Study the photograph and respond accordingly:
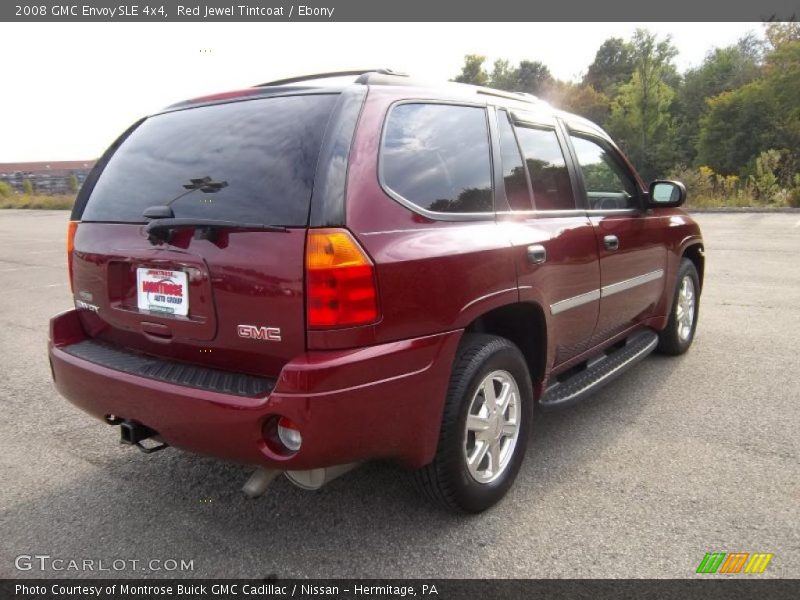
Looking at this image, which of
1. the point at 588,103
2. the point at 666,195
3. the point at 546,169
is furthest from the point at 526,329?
the point at 588,103

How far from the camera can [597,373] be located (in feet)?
11.3

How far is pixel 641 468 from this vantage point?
2.96 metres

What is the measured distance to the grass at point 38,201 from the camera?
38.2 meters

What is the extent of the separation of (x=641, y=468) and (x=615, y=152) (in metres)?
2.17

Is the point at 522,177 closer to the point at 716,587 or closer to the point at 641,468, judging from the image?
the point at 641,468

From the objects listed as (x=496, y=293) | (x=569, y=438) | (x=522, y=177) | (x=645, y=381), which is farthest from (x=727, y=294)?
(x=496, y=293)

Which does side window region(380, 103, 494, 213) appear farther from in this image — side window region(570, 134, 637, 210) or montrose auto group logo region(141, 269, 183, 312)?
side window region(570, 134, 637, 210)

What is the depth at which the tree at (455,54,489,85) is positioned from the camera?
59.5 meters

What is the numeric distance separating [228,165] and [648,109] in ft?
152

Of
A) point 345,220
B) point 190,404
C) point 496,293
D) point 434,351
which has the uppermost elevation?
point 345,220

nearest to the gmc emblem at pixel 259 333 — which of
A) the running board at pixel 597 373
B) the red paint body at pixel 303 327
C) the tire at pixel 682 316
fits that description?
the red paint body at pixel 303 327

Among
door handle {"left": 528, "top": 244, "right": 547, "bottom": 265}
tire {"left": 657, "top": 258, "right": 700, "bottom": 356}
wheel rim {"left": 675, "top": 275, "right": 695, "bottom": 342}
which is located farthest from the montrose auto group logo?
wheel rim {"left": 675, "top": 275, "right": 695, "bottom": 342}

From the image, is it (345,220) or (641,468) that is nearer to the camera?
(345,220)

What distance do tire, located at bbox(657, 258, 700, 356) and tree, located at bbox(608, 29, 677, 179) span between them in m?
40.4
